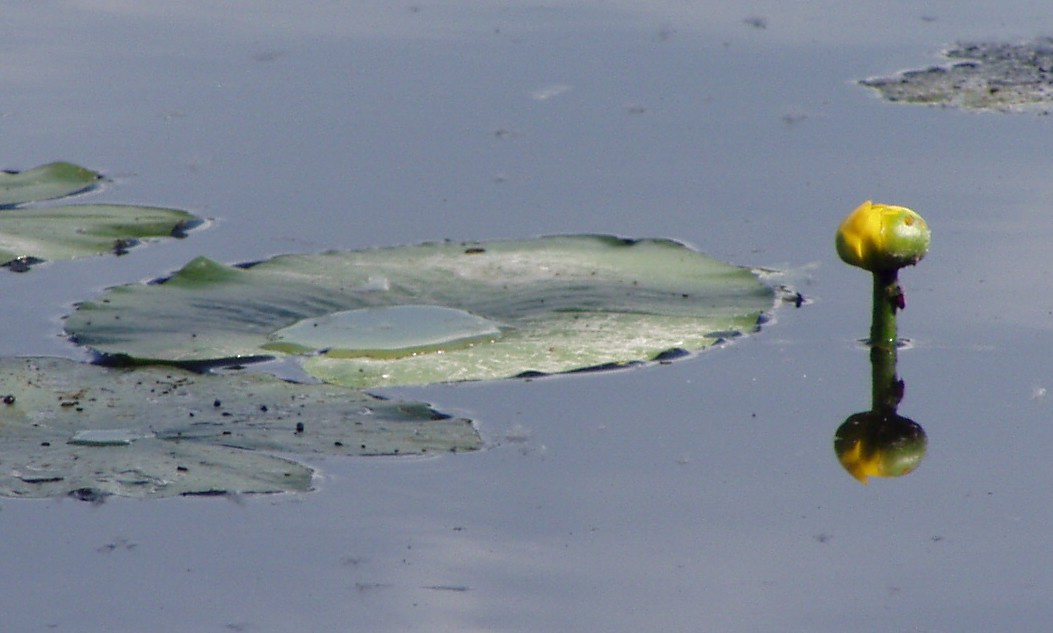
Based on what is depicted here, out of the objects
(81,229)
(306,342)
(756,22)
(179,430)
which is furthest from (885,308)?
(756,22)

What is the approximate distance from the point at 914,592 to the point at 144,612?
3.96 feet

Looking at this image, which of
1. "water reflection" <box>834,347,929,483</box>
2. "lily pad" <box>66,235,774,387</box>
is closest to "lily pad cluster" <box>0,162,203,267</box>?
"lily pad" <box>66,235,774,387</box>

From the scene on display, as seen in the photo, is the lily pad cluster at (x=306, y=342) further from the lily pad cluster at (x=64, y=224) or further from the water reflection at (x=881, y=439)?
the water reflection at (x=881, y=439)

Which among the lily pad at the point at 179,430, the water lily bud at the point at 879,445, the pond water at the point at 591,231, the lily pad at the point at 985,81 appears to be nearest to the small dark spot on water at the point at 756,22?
the pond water at the point at 591,231

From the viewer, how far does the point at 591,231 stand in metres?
4.55

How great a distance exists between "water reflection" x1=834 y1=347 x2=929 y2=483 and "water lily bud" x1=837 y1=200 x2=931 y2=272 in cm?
26

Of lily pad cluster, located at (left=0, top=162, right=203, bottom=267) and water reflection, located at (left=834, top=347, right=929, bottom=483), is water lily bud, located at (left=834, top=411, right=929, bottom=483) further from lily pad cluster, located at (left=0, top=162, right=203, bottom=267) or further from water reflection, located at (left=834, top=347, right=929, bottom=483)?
lily pad cluster, located at (left=0, top=162, right=203, bottom=267)

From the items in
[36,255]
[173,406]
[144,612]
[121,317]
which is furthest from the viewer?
[36,255]

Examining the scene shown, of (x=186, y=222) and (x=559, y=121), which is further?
(x=559, y=121)

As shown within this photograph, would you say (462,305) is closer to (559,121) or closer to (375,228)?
(375,228)

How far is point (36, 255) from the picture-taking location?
4.30 m

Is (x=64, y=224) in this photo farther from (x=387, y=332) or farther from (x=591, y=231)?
(x=591, y=231)

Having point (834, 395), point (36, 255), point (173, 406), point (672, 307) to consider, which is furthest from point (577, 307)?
point (36, 255)

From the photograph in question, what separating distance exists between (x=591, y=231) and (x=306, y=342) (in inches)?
41.6
